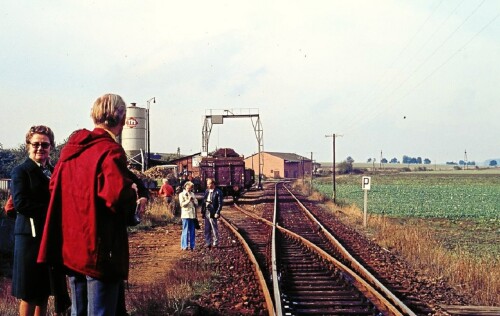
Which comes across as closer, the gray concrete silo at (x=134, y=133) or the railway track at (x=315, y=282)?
the railway track at (x=315, y=282)

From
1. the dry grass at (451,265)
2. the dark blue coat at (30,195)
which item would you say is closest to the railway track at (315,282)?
the dry grass at (451,265)

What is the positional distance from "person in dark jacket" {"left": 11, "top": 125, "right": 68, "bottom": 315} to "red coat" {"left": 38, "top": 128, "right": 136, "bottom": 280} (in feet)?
3.99

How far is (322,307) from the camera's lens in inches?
297

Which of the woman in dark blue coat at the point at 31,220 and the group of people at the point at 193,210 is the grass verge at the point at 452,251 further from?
the woman in dark blue coat at the point at 31,220

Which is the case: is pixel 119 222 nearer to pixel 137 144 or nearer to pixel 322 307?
pixel 322 307

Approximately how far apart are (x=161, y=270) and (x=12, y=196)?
660 cm

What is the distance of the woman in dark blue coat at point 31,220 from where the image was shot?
433cm

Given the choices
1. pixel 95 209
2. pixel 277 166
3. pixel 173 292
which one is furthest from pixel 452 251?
pixel 277 166

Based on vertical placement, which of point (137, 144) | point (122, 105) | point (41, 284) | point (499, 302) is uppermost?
point (137, 144)

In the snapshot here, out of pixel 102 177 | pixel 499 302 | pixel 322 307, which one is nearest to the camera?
pixel 102 177

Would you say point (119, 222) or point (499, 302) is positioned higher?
point (119, 222)

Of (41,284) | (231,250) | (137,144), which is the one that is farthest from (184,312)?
(137,144)

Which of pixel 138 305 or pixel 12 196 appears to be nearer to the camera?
pixel 12 196

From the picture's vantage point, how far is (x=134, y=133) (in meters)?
34.2
